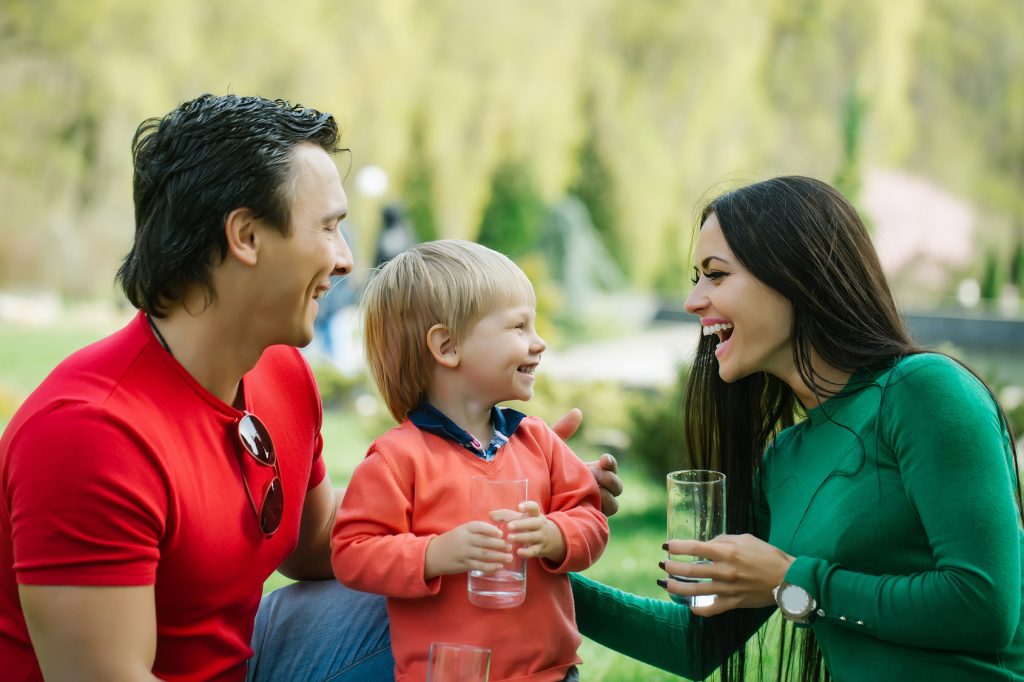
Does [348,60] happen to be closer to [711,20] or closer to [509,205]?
[509,205]

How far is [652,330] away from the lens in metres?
15.3

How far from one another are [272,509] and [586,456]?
7.56 metres

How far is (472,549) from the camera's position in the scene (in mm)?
1896

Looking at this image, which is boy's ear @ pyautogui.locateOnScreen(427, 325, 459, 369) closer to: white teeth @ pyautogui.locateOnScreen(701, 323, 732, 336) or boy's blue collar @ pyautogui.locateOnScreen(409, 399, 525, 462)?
boy's blue collar @ pyautogui.locateOnScreen(409, 399, 525, 462)

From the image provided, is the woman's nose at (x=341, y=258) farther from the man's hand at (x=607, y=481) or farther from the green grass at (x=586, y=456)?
the green grass at (x=586, y=456)

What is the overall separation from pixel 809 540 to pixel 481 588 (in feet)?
1.98

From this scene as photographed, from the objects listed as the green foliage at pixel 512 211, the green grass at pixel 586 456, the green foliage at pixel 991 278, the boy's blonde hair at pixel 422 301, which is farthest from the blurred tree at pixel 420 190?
the boy's blonde hair at pixel 422 301

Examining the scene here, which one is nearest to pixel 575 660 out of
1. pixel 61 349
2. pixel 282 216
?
pixel 282 216

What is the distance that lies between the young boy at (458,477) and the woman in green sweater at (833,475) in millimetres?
253

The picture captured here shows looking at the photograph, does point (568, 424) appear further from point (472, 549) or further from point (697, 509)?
point (472, 549)

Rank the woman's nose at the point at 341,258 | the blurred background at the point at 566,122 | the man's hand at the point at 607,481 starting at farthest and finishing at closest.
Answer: the blurred background at the point at 566,122 < the man's hand at the point at 607,481 < the woman's nose at the point at 341,258

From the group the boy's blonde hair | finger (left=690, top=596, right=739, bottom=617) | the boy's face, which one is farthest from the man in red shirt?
finger (left=690, top=596, right=739, bottom=617)

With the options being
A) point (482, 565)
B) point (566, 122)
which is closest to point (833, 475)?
point (482, 565)

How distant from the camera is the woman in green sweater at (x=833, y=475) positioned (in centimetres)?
188
